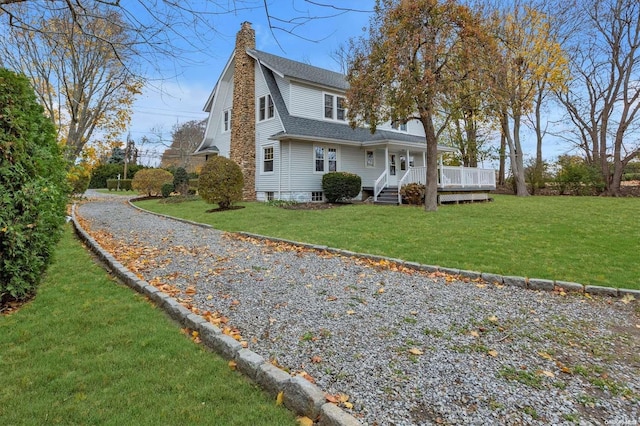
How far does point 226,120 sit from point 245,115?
2758 mm

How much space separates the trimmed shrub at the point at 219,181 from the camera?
542 inches

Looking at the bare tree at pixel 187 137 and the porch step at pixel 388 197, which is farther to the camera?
the bare tree at pixel 187 137

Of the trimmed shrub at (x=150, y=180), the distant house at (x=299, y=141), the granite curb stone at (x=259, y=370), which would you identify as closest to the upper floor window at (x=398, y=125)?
the distant house at (x=299, y=141)

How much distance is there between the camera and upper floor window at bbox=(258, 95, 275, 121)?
1731cm

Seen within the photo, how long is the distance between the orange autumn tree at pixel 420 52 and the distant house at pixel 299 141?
4.53 m

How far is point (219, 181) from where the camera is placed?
1375 cm

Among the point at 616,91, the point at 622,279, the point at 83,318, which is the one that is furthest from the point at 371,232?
the point at 616,91

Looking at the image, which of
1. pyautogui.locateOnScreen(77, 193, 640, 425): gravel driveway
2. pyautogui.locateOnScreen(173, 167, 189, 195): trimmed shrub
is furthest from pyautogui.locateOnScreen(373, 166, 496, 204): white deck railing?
pyautogui.locateOnScreen(173, 167, 189, 195): trimmed shrub

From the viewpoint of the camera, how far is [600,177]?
2005 centimetres

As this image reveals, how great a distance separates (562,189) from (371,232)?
58.5 feet

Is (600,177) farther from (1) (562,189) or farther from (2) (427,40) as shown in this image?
(2) (427,40)

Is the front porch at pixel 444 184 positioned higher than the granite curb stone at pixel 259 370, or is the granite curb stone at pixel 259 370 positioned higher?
the front porch at pixel 444 184

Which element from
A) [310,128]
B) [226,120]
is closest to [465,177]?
[310,128]

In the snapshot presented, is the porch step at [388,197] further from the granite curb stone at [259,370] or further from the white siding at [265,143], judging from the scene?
the granite curb stone at [259,370]
